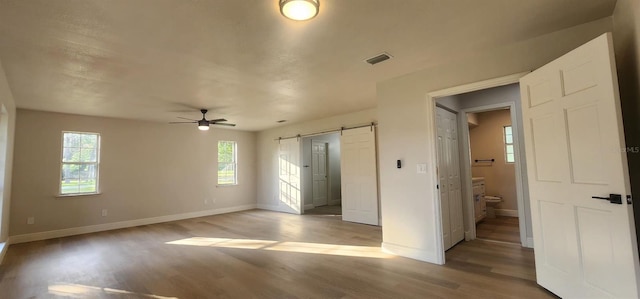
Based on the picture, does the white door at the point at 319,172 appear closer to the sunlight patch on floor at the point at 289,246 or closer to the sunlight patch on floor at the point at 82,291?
the sunlight patch on floor at the point at 289,246

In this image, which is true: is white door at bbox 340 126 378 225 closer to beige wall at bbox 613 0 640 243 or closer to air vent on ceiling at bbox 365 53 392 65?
air vent on ceiling at bbox 365 53 392 65

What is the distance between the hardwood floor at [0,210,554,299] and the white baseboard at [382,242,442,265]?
0.09m

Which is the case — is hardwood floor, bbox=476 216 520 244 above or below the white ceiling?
below

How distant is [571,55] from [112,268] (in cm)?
524

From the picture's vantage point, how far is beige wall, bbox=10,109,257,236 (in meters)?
5.08

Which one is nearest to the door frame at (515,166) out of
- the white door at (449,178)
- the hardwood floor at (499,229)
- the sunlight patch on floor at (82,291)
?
the white door at (449,178)

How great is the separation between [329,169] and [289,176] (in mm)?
1724

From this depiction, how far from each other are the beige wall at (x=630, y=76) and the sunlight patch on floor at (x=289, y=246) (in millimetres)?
2504

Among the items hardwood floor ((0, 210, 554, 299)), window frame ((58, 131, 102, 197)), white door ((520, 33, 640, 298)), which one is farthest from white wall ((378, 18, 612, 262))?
window frame ((58, 131, 102, 197))

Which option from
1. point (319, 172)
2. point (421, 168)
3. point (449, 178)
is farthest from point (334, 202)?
point (421, 168)

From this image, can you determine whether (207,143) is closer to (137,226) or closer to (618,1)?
(137,226)

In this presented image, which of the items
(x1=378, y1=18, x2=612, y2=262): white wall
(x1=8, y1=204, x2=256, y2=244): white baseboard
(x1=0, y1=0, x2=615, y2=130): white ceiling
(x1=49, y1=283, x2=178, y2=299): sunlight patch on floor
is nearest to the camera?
(x1=0, y1=0, x2=615, y2=130): white ceiling

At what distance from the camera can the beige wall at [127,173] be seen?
16.7ft

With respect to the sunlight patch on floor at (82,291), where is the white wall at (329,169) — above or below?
above
